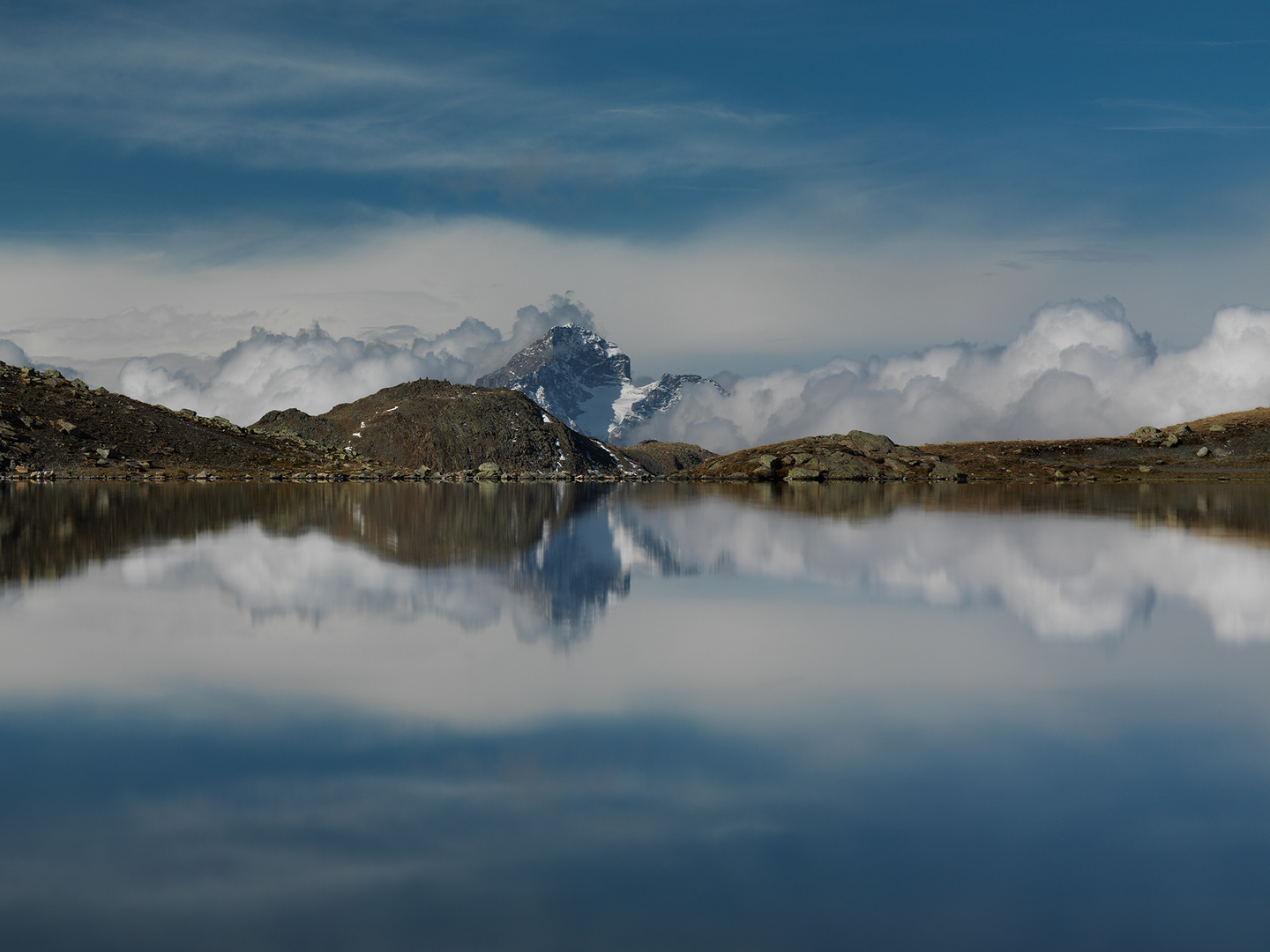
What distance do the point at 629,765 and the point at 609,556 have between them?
21.3 m

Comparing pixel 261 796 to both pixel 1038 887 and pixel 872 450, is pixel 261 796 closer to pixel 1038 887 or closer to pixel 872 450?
pixel 1038 887

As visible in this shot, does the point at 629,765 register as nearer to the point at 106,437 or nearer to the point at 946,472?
the point at 106,437

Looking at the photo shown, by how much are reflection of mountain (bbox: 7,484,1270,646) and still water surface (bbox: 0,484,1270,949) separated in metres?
0.37

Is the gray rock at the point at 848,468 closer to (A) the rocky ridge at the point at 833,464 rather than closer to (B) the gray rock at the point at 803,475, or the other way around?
(A) the rocky ridge at the point at 833,464

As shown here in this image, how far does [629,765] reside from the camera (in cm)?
954

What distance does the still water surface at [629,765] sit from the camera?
663 centimetres

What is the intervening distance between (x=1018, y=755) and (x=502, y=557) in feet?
67.6

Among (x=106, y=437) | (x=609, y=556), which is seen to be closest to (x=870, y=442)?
(x=106, y=437)

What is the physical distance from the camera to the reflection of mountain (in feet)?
66.1

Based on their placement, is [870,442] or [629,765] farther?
[870,442]

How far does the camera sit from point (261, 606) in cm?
1917


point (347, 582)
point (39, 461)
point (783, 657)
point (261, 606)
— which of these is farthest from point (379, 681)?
point (39, 461)

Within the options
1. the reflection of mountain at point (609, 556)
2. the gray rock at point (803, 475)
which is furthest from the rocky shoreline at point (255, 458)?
the reflection of mountain at point (609, 556)

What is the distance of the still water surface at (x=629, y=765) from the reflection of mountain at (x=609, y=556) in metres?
0.37
